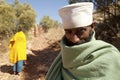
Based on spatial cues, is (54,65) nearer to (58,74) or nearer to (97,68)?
(58,74)

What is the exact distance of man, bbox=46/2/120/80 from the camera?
1.70m

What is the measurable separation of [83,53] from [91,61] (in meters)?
0.07

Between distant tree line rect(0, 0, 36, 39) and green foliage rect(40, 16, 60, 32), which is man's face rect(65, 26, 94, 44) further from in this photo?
green foliage rect(40, 16, 60, 32)

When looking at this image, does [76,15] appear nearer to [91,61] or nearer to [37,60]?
[91,61]

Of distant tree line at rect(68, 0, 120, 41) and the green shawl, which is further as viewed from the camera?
distant tree line at rect(68, 0, 120, 41)

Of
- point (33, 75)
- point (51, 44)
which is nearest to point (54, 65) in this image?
point (33, 75)

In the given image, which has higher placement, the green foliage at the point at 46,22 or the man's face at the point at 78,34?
the man's face at the point at 78,34

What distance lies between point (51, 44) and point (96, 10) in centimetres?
415

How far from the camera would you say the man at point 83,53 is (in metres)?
1.70

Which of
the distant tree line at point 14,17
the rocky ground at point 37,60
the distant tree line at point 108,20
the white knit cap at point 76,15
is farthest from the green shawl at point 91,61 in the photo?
the distant tree line at point 14,17

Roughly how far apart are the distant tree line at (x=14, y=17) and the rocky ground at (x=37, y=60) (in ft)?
11.6

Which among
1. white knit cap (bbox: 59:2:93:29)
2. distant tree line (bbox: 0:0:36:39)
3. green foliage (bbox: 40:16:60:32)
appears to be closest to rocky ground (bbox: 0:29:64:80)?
distant tree line (bbox: 0:0:36:39)

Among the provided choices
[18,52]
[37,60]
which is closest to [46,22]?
[37,60]

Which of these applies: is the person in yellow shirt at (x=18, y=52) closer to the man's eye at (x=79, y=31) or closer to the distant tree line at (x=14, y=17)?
the man's eye at (x=79, y=31)
